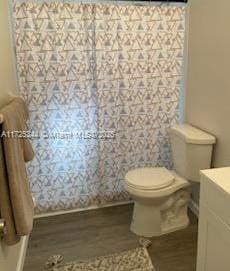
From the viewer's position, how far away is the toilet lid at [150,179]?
2.12 meters

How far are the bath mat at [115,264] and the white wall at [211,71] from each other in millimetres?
862

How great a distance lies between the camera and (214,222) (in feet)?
4.53

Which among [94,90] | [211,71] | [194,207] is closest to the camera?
[211,71]

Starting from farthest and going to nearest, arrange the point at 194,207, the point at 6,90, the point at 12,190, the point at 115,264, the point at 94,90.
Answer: the point at 194,207
the point at 94,90
the point at 115,264
the point at 6,90
the point at 12,190

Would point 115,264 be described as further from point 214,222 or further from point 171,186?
point 214,222

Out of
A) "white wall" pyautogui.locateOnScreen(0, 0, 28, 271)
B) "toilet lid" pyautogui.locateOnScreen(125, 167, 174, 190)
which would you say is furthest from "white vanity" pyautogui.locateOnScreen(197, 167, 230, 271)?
"white wall" pyautogui.locateOnScreen(0, 0, 28, 271)

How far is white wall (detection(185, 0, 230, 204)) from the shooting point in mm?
1999

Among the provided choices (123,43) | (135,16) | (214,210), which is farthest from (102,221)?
(135,16)

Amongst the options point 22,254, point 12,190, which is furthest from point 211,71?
point 22,254

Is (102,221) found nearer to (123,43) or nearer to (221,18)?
(123,43)

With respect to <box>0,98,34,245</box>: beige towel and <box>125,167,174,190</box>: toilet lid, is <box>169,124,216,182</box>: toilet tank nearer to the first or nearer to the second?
<box>125,167,174,190</box>: toilet lid

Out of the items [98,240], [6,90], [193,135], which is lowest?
[98,240]

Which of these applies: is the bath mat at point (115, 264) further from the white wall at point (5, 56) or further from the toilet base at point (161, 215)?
the white wall at point (5, 56)

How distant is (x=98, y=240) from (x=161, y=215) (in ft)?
1.74
